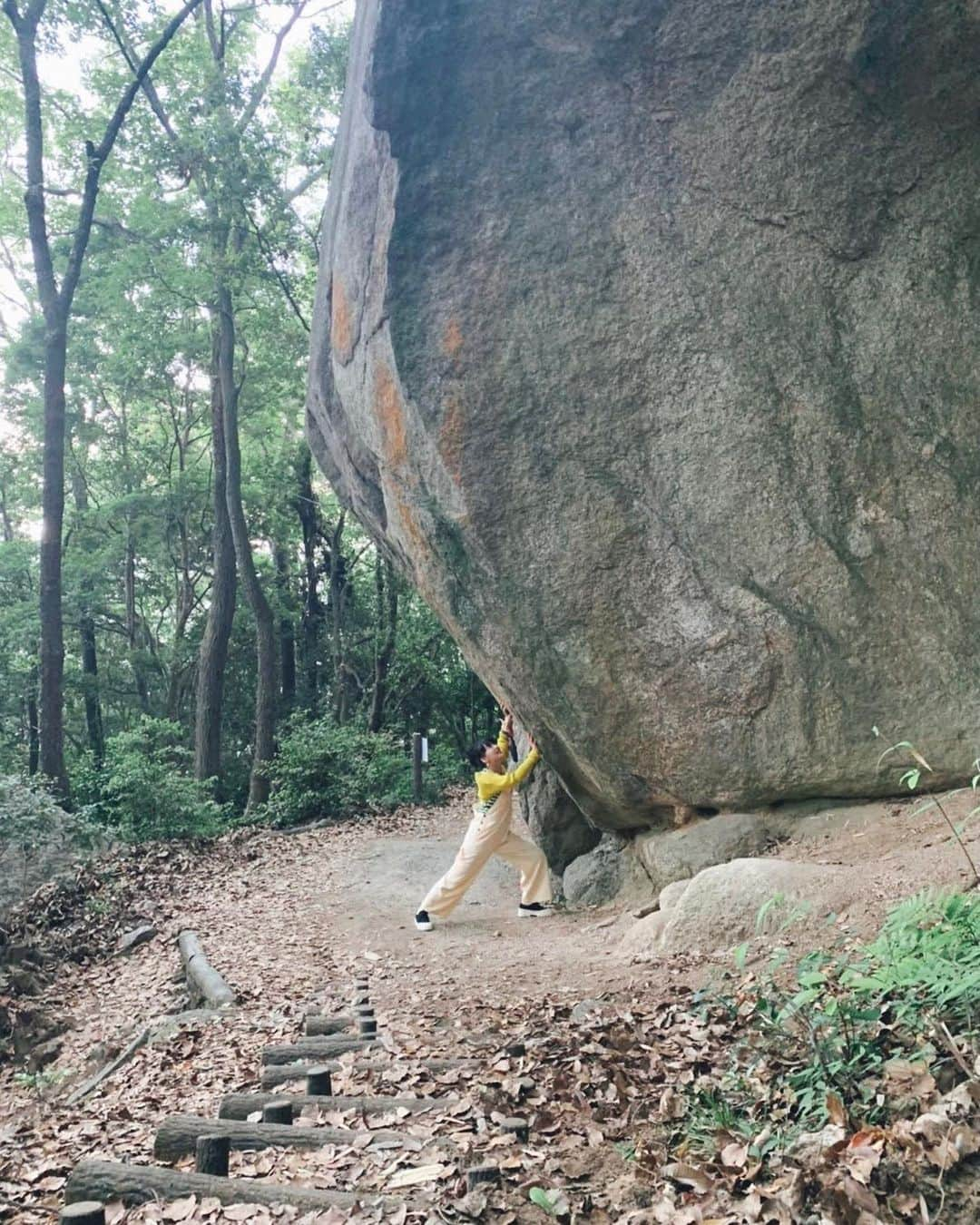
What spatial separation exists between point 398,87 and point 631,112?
1.78 meters

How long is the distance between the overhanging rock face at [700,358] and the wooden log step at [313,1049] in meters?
3.11

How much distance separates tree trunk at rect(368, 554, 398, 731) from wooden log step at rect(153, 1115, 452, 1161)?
16111 mm

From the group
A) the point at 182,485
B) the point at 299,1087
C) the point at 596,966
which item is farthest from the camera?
the point at 182,485

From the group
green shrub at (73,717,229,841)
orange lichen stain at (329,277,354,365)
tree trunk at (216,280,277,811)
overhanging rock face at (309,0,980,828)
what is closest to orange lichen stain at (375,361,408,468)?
overhanging rock face at (309,0,980,828)

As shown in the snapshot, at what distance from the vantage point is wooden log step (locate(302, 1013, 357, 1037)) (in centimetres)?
578

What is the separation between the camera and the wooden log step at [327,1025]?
227 inches

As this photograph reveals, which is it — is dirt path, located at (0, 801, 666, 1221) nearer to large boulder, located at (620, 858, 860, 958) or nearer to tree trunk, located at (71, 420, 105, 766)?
large boulder, located at (620, 858, 860, 958)

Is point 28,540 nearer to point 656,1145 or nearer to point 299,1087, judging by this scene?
point 299,1087

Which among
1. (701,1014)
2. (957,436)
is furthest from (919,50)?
(701,1014)

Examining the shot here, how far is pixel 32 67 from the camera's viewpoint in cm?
1455

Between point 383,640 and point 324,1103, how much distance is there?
55.1ft

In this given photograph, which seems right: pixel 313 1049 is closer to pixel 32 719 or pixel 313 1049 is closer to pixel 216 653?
pixel 216 653

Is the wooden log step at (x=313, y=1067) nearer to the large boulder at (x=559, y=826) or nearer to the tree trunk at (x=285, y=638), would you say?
the large boulder at (x=559, y=826)

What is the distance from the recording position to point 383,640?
69.1 ft
